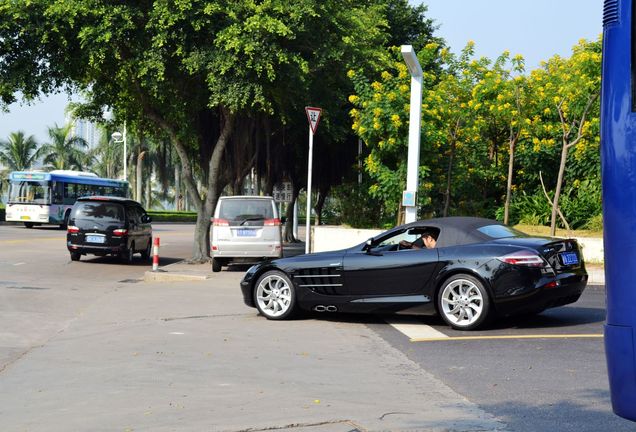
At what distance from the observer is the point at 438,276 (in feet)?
37.1

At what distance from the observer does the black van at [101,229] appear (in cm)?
2486

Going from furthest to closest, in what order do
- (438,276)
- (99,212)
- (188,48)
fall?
(99,212)
(188,48)
(438,276)

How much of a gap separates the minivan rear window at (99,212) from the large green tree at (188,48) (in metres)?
2.36

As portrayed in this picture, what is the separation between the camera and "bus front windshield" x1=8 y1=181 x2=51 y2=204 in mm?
46344

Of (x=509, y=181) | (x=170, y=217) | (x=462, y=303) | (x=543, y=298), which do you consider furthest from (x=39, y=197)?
(x=543, y=298)

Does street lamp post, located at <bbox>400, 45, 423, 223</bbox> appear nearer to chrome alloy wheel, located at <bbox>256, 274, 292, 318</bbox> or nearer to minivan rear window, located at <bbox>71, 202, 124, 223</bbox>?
chrome alloy wheel, located at <bbox>256, 274, 292, 318</bbox>

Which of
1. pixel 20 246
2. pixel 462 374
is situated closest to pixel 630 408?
pixel 462 374

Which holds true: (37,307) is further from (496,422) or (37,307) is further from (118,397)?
(496,422)

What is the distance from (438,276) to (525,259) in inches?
42.4

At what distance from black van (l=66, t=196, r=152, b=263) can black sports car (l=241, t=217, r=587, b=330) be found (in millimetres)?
12872

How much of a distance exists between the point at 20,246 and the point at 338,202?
34.1ft

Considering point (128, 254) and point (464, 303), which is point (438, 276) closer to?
point (464, 303)

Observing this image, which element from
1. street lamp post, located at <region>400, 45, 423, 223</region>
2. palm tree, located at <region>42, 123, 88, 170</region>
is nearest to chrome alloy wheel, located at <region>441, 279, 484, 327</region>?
street lamp post, located at <region>400, 45, 423, 223</region>

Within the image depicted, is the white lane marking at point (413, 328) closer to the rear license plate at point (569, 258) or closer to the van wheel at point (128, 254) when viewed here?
the rear license plate at point (569, 258)
